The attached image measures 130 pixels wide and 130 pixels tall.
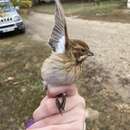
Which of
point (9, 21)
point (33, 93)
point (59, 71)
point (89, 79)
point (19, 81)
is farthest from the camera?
point (9, 21)

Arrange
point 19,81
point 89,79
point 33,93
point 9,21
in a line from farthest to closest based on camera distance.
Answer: point 9,21 < point 19,81 < point 89,79 < point 33,93

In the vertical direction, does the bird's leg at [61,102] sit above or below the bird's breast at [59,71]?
below

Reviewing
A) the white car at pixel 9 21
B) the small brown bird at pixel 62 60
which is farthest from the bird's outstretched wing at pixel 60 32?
the white car at pixel 9 21

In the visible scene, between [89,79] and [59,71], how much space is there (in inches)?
214

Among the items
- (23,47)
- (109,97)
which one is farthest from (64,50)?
(23,47)

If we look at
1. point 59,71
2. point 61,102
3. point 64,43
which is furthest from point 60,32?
point 61,102

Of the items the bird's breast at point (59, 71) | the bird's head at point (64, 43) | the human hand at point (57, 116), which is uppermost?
the bird's head at point (64, 43)

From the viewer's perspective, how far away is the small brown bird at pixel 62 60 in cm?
165

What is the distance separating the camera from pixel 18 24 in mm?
13234

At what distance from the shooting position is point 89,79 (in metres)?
7.06

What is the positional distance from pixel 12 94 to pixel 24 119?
1.16 m

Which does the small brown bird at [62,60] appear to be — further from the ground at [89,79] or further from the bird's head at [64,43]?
the ground at [89,79]

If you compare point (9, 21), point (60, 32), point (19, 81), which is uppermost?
point (60, 32)

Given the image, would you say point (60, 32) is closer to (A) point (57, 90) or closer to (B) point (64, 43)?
(B) point (64, 43)
